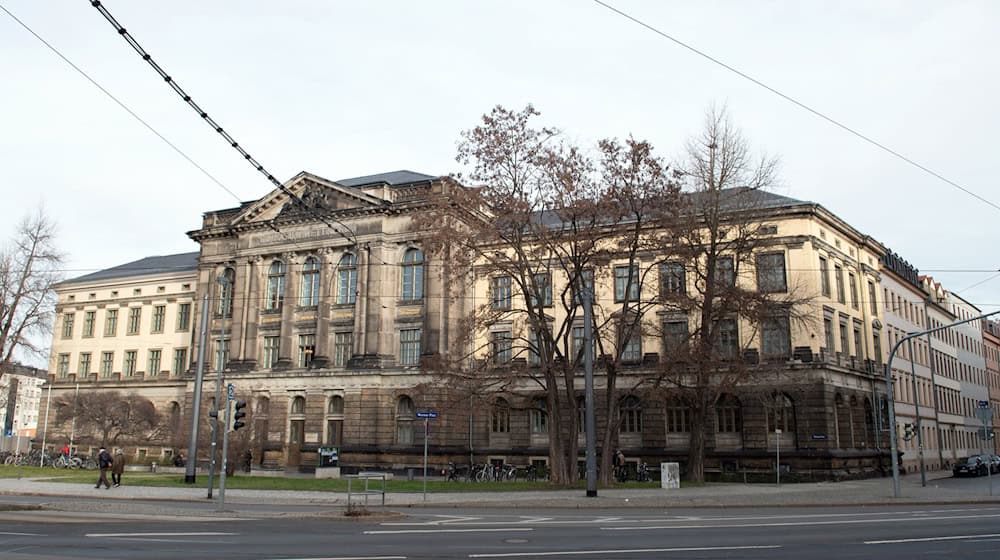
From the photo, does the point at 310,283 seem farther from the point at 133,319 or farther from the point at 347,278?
the point at 133,319

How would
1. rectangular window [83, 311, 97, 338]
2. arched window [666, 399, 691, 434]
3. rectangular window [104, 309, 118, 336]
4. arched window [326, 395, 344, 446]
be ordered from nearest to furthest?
arched window [666, 399, 691, 434] < arched window [326, 395, 344, 446] < rectangular window [104, 309, 118, 336] < rectangular window [83, 311, 97, 338]

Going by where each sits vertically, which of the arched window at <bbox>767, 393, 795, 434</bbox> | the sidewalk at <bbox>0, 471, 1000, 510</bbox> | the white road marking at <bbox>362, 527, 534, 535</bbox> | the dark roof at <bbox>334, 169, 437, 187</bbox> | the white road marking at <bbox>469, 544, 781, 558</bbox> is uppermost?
the dark roof at <bbox>334, 169, 437, 187</bbox>

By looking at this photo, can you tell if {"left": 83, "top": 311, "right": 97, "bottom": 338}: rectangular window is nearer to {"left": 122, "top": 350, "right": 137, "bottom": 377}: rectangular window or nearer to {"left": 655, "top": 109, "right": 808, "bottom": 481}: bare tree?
{"left": 122, "top": 350, "right": 137, "bottom": 377}: rectangular window

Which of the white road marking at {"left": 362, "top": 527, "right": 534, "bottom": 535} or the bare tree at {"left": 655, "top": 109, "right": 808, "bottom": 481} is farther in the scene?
the bare tree at {"left": 655, "top": 109, "right": 808, "bottom": 481}

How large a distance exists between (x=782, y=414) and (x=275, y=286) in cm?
3591

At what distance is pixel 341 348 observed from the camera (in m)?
55.8

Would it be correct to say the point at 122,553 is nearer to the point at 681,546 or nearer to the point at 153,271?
the point at 681,546

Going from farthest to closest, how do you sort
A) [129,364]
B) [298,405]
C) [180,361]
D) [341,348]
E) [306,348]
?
[129,364]
[180,361]
[306,348]
[298,405]
[341,348]

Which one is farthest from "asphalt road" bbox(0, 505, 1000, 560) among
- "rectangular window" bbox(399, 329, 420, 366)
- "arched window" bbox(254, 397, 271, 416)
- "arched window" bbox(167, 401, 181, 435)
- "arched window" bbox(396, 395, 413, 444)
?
"arched window" bbox(167, 401, 181, 435)

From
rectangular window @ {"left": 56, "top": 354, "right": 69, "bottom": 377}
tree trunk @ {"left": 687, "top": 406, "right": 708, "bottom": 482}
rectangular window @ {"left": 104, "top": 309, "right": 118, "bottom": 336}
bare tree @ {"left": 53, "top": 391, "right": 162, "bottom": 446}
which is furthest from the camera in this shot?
rectangular window @ {"left": 56, "top": 354, "right": 69, "bottom": 377}

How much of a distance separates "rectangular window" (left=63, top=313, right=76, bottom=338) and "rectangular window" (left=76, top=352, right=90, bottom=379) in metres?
2.66

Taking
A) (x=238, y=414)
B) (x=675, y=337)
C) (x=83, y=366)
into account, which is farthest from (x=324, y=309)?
(x=238, y=414)

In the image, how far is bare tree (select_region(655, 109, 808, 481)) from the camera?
117 ft

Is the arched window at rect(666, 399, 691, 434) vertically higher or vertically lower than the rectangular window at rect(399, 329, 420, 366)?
lower
